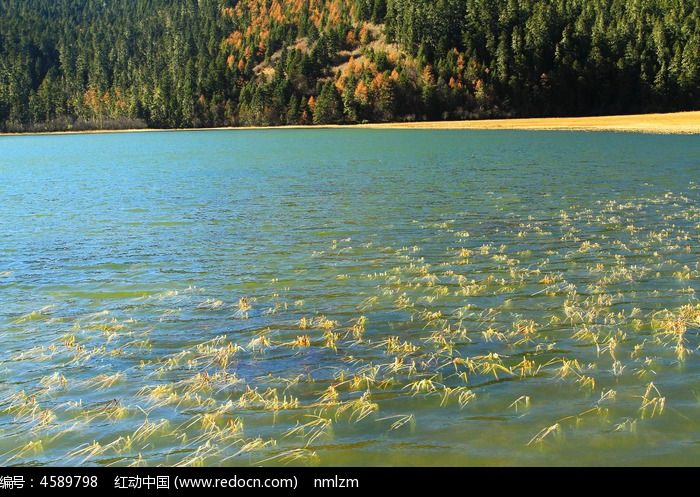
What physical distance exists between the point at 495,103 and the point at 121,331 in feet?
578

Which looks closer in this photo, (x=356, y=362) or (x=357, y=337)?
(x=356, y=362)

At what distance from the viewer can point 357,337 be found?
39.9 feet

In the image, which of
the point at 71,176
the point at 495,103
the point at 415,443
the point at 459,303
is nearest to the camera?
the point at 415,443

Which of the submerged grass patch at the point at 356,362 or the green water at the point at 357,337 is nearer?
the green water at the point at 357,337

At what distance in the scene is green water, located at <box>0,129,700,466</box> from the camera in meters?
8.22

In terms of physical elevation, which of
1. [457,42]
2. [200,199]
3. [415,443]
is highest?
[457,42]

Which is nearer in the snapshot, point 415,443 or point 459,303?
point 415,443

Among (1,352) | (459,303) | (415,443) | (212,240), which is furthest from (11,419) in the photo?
(212,240)

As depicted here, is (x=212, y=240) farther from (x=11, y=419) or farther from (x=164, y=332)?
(x=11, y=419)

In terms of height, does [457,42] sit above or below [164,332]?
above

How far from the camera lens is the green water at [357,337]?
324 inches

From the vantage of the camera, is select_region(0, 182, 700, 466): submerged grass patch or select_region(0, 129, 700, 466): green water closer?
select_region(0, 129, 700, 466): green water

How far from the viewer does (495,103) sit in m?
178

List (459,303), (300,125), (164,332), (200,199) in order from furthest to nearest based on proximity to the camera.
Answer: (300,125) → (200,199) → (459,303) → (164,332)
